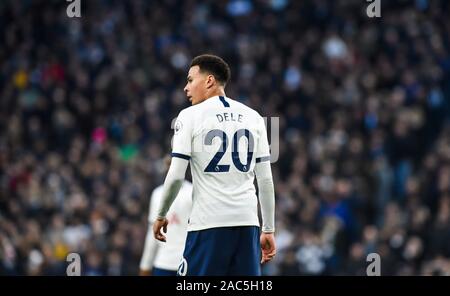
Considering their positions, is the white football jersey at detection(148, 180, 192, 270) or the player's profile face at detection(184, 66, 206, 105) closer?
the player's profile face at detection(184, 66, 206, 105)

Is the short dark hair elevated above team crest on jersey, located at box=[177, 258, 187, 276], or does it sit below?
above

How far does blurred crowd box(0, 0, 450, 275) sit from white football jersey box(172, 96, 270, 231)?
764 centimetres

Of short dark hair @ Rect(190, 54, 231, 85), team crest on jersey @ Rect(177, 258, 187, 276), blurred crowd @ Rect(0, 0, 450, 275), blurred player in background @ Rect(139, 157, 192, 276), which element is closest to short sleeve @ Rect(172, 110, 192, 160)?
short dark hair @ Rect(190, 54, 231, 85)

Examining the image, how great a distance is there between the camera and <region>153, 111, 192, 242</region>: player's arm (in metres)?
7.92

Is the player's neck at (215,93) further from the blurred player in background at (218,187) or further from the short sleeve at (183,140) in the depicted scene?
the short sleeve at (183,140)

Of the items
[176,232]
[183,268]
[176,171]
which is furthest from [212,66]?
[176,232]

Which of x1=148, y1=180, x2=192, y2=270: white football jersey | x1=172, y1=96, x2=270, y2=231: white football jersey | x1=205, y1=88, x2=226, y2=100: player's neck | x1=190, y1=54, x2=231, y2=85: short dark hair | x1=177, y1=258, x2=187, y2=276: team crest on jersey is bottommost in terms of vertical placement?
x1=177, y1=258, x2=187, y2=276: team crest on jersey

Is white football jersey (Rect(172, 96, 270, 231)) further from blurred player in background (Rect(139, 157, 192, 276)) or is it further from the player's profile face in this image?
blurred player in background (Rect(139, 157, 192, 276))

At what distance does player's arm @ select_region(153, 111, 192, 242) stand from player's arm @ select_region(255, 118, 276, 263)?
58cm

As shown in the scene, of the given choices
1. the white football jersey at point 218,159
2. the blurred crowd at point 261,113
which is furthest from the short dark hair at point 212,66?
the blurred crowd at point 261,113

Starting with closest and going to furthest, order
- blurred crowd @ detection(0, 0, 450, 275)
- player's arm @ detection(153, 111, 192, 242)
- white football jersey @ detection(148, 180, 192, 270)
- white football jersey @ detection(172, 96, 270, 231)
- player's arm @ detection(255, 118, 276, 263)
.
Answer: player's arm @ detection(153, 111, 192, 242) → white football jersey @ detection(172, 96, 270, 231) → player's arm @ detection(255, 118, 276, 263) → white football jersey @ detection(148, 180, 192, 270) → blurred crowd @ detection(0, 0, 450, 275)

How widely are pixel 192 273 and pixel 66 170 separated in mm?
11966

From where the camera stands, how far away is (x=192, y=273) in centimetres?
806

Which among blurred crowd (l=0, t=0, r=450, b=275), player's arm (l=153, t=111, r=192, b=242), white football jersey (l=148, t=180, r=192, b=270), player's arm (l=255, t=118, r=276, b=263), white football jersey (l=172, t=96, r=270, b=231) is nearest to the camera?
player's arm (l=153, t=111, r=192, b=242)
